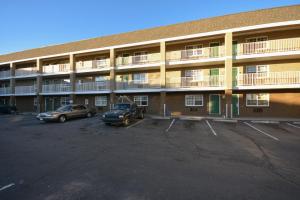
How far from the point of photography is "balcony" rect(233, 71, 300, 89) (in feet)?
55.1

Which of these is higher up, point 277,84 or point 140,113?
point 277,84

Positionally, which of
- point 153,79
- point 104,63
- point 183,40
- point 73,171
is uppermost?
point 183,40

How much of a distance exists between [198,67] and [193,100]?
12.4 feet

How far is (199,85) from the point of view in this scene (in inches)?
798

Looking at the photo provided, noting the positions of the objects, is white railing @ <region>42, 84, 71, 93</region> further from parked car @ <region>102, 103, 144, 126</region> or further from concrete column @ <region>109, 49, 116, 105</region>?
parked car @ <region>102, 103, 144, 126</region>

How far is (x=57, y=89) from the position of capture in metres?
26.6

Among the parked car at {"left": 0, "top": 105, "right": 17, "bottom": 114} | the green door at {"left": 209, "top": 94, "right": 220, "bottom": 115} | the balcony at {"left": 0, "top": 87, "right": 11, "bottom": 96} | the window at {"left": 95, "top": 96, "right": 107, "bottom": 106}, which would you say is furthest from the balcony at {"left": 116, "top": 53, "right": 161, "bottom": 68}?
the balcony at {"left": 0, "top": 87, "right": 11, "bottom": 96}

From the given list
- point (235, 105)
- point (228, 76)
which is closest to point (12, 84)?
point (228, 76)

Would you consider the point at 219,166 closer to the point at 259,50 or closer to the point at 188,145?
the point at 188,145

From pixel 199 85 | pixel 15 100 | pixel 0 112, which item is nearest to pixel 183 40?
pixel 199 85

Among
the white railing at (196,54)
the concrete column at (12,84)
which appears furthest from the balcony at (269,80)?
the concrete column at (12,84)

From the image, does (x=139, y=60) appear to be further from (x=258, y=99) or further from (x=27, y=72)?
(x=27, y=72)

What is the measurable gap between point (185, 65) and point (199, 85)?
110 inches

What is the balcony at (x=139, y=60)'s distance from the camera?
865 inches
